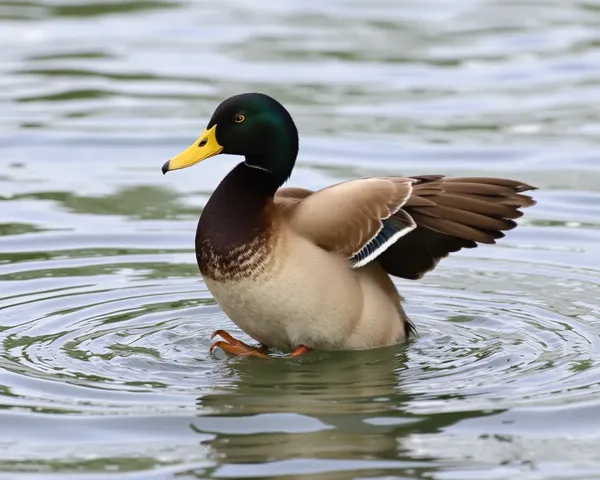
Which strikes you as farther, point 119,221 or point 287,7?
point 287,7

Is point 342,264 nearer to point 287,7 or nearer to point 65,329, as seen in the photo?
point 65,329

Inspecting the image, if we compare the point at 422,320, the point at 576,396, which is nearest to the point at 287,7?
the point at 422,320

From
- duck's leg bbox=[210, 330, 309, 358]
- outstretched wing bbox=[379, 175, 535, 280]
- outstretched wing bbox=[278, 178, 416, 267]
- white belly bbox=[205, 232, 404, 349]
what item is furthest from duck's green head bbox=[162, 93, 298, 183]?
duck's leg bbox=[210, 330, 309, 358]

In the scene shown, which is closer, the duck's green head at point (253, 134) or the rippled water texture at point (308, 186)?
the rippled water texture at point (308, 186)

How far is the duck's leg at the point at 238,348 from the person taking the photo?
8.21m

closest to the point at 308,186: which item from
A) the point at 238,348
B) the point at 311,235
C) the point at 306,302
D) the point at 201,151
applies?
the point at 201,151

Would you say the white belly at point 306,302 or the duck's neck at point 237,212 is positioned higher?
the duck's neck at point 237,212

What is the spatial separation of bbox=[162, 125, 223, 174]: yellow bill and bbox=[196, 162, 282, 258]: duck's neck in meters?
0.17

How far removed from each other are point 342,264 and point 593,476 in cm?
220

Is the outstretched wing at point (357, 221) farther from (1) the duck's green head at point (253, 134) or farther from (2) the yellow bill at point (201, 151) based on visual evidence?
(2) the yellow bill at point (201, 151)

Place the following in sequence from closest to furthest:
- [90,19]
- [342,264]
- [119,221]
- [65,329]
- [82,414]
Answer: [82,414] → [342,264] → [65,329] → [119,221] → [90,19]

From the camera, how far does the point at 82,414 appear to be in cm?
710

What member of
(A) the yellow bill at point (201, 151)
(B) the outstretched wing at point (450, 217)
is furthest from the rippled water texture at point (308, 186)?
(A) the yellow bill at point (201, 151)

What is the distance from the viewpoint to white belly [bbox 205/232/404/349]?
312 inches
